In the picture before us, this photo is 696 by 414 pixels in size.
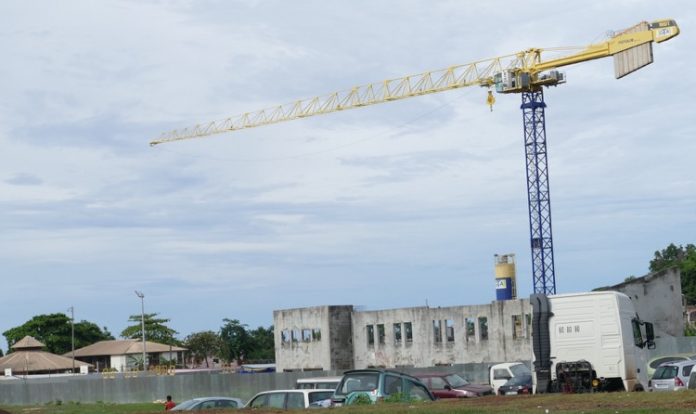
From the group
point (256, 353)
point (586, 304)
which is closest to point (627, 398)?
point (586, 304)

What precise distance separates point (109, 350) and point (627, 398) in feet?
369

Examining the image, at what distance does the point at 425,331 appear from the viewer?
75.9 m

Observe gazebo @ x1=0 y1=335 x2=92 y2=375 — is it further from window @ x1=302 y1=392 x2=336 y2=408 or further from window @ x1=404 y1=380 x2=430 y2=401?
window @ x1=404 y1=380 x2=430 y2=401

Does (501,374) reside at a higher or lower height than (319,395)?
lower

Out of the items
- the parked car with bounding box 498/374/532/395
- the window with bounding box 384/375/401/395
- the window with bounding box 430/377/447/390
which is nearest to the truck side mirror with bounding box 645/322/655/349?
the parked car with bounding box 498/374/532/395

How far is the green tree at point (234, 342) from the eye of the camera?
13900cm

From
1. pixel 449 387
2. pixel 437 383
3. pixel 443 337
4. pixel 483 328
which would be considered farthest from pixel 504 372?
pixel 443 337

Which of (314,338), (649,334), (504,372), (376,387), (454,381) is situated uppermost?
(649,334)

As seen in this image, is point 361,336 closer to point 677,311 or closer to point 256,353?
point 677,311

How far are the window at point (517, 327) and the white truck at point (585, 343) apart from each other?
139 ft

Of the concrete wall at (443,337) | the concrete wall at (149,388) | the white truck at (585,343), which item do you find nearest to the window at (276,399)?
the white truck at (585,343)

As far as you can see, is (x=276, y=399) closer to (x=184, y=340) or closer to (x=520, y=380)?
(x=520, y=380)

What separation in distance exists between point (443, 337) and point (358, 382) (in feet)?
168

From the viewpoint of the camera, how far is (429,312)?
76.2 metres
